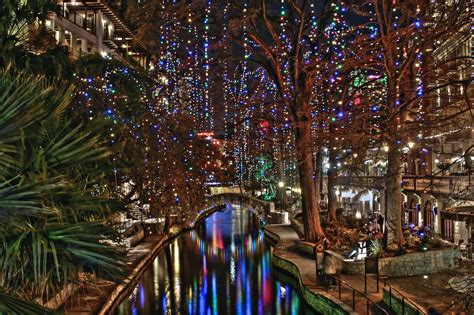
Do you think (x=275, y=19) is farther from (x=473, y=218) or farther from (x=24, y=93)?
(x=24, y=93)

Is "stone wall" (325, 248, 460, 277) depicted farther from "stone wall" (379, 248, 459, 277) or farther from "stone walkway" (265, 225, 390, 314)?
"stone walkway" (265, 225, 390, 314)

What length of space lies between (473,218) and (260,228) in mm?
35061

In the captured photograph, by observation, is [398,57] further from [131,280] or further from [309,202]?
[131,280]

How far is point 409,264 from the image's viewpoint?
1958 cm

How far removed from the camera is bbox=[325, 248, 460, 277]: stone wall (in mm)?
19375

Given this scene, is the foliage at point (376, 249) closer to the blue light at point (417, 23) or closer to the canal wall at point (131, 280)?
the blue light at point (417, 23)

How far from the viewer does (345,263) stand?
20266mm

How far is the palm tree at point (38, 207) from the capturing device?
5891 mm

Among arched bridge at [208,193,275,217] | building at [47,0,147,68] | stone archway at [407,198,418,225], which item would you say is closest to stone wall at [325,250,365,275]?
stone archway at [407,198,418,225]

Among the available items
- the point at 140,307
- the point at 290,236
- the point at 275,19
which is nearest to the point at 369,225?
the point at 290,236

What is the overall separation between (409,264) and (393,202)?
107 inches

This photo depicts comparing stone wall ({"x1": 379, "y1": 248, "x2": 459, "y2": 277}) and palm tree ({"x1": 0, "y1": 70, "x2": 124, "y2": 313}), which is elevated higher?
palm tree ({"x1": 0, "y1": 70, "x2": 124, "y2": 313})

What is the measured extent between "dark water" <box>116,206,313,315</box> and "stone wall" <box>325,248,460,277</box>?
2.03 m

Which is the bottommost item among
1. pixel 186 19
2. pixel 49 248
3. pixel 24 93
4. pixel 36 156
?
pixel 49 248
